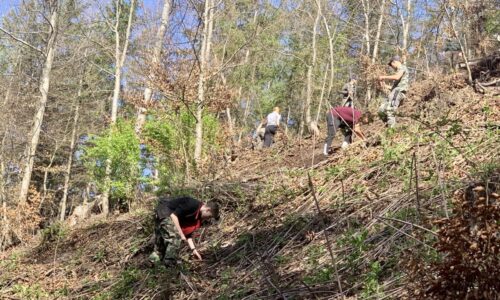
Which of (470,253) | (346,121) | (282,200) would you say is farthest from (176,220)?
(346,121)

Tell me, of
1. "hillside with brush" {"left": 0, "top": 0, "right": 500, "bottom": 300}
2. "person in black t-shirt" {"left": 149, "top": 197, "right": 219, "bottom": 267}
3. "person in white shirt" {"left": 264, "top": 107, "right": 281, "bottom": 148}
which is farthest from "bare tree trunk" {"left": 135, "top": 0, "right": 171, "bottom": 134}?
"person in black t-shirt" {"left": 149, "top": 197, "right": 219, "bottom": 267}

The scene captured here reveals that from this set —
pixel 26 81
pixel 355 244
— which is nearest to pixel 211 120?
pixel 355 244

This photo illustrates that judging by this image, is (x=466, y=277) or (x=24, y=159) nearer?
(x=466, y=277)

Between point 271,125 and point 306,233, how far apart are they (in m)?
8.39

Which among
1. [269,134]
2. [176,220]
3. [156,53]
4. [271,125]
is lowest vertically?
[176,220]

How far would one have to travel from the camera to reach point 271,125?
46.8 feet

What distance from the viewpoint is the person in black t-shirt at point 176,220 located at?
5.99 m

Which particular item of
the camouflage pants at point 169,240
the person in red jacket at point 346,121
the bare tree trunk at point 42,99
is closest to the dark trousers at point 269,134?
the person in red jacket at point 346,121

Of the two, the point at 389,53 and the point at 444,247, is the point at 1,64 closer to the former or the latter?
the point at 389,53

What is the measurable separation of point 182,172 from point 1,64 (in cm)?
1930

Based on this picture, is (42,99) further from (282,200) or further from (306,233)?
(306,233)

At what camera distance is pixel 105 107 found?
29328mm

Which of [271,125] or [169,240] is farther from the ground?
[271,125]

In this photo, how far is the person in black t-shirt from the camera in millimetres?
5992
